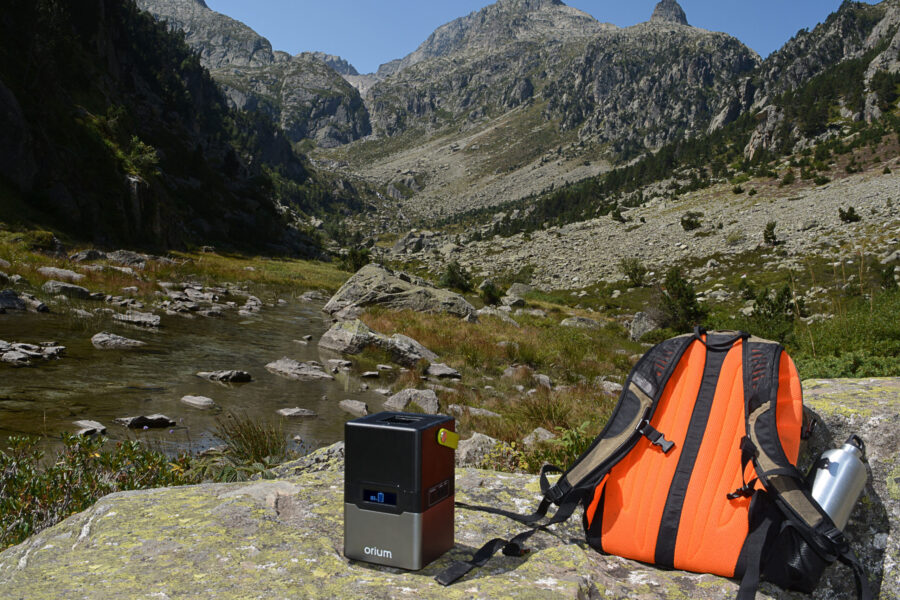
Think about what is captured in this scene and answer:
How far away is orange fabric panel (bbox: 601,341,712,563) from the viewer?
253 centimetres

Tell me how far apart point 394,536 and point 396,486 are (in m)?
0.24

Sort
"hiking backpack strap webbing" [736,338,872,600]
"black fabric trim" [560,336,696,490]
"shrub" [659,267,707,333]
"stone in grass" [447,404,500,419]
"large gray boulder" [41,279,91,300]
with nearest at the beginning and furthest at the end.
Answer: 1. "hiking backpack strap webbing" [736,338,872,600]
2. "black fabric trim" [560,336,696,490]
3. "stone in grass" [447,404,500,419]
4. "large gray boulder" [41,279,91,300]
5. "shrub" [659,267,707,333]

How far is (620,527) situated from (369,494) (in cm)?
140

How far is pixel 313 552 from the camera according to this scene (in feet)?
7.00

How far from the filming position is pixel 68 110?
33312 millimetres

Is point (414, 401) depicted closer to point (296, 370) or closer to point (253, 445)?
point (296, 370)

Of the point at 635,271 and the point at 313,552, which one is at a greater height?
the point at 635,271

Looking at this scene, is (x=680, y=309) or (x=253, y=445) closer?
(x=253, y=445)

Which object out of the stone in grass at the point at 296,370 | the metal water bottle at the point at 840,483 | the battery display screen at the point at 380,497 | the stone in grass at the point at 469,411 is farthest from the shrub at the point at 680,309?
the battery display screen at the point at 380,497

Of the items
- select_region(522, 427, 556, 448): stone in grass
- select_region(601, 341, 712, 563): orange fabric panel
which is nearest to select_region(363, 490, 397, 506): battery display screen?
select_region(601, 341, 712, 563): orange fabric panel

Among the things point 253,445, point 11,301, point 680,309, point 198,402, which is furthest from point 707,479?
point 680,309

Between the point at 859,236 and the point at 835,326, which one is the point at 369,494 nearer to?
the point at 835,326

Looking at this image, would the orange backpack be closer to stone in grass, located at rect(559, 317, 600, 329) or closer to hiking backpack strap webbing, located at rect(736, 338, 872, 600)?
hiking backpack strap webbing, located at rect(736, 338, 872, 600)

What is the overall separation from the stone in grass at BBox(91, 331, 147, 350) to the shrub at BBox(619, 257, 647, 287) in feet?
105
